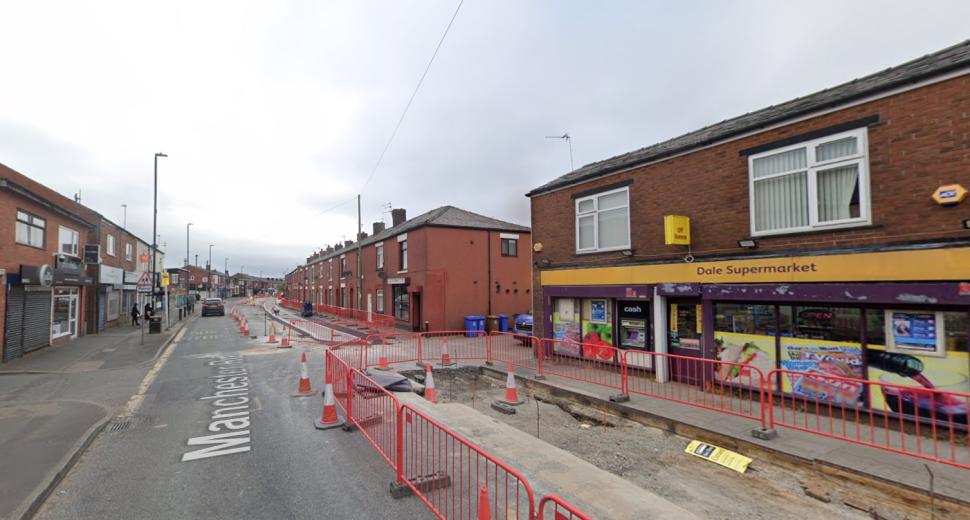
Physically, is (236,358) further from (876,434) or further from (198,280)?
(198,280)

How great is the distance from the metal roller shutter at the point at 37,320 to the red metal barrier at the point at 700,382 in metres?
19.4

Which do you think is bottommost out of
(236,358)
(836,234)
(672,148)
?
(236,358)

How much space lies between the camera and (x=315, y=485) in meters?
4.95

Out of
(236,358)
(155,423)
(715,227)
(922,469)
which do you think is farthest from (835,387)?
(236,358)

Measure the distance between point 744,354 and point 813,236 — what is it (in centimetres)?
252

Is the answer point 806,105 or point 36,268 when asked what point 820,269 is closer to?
point 806,105

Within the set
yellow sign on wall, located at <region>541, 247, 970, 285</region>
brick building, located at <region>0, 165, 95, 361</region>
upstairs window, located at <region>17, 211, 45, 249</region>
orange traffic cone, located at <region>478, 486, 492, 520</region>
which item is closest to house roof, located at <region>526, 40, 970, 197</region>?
yellow sign on wall, located at <region>541, 247, 970, 285</region>

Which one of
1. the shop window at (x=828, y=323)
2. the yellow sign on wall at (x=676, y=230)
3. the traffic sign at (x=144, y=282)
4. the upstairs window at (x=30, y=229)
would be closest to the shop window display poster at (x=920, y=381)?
the shop window at (x=828, y=323)

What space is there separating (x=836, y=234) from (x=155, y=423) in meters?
11.8

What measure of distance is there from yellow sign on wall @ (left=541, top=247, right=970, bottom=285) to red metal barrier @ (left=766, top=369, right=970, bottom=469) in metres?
1.64

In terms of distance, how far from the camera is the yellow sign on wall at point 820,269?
20.4ft

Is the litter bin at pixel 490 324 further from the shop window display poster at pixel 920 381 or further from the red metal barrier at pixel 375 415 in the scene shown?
the shop window display poster at pixel 920 381

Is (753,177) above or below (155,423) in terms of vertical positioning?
above

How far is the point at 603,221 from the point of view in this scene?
12.0 metres
